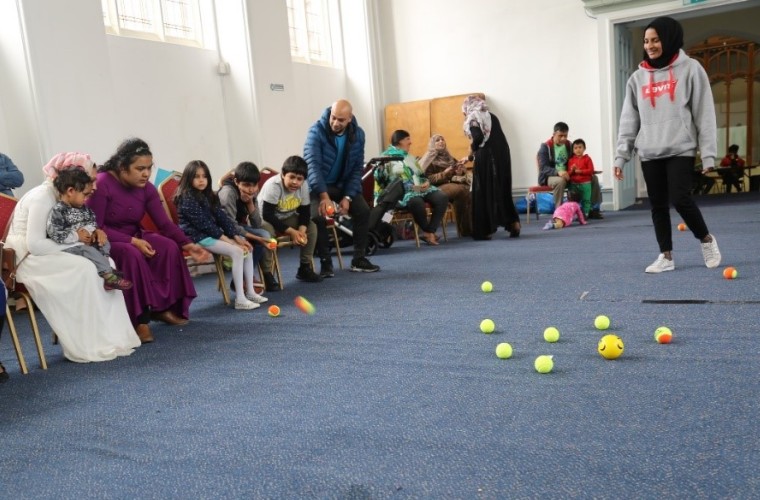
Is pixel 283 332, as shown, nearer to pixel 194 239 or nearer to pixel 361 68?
pixel 194 239

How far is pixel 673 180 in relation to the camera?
3791 millimetres

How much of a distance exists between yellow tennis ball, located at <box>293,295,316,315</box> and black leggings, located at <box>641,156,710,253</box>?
2.12 meters

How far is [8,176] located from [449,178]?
4.18 m

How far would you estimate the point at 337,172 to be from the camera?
4.99 m

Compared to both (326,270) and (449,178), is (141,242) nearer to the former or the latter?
(326,270)

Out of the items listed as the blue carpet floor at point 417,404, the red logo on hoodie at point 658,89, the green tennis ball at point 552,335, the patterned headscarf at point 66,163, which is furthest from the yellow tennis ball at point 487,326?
the patterned headscarf at point 66,163

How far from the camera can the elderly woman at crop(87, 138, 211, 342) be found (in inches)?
134

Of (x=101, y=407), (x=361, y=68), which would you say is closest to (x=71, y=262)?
(x=101, y=407)

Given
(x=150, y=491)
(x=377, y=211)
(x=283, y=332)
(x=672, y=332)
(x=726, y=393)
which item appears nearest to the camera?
(x=150, y=491)

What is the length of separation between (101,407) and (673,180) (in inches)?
127

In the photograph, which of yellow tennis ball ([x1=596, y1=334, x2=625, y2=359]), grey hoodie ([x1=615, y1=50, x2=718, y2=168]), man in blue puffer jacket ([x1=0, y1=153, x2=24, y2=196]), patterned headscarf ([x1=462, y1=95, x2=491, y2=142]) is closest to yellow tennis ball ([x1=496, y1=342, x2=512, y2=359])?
yellow tennis ball ([x1=596, y1=334, x2=625, y2=359])

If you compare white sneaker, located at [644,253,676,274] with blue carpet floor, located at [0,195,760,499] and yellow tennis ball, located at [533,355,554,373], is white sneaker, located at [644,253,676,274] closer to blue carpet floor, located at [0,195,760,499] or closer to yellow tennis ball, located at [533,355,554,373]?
blue carpet floor, located at [0,195,760,499]

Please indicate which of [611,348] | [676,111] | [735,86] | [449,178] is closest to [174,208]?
[611,348]

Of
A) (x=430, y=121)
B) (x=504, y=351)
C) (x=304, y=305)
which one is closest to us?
(x=504, y=351)
